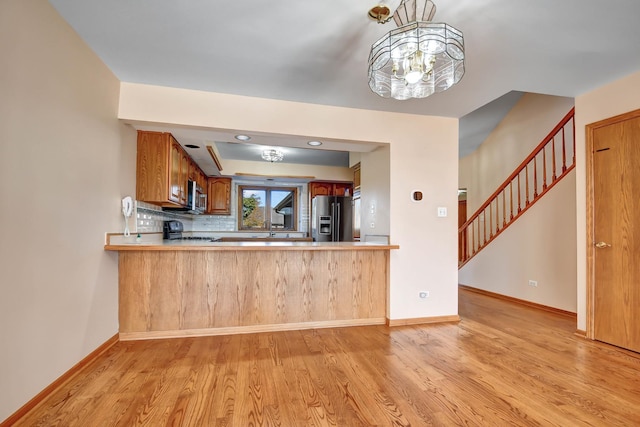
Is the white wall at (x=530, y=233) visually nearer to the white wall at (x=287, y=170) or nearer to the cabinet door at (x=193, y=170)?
the white wall at (x=287, y=170)

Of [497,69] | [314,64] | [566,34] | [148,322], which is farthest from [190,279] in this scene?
[566,34]

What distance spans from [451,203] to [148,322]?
333 centimetres

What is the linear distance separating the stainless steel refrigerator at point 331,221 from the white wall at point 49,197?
3.98m

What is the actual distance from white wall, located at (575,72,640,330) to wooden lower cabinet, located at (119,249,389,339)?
182 cm

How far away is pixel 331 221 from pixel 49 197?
15.3ft

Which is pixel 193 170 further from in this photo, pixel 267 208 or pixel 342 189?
pixel 342 189

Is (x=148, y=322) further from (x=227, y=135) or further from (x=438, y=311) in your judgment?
(x=438, y=311)

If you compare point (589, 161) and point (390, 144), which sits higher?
point (390, 144)

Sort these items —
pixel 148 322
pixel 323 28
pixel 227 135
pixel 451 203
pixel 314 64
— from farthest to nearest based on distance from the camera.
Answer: pixel 451 203, pixel 227 135, pixel 148 322, pixel 314 64, pixel 323 28

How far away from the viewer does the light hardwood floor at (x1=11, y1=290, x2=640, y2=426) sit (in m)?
1.65

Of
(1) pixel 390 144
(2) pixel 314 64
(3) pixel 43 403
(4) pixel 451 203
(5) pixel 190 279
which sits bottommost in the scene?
(3) pixel 43 403

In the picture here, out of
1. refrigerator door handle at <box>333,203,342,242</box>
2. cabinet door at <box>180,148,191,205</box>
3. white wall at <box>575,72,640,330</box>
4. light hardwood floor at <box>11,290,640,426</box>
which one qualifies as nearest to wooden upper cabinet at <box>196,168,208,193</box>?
cabinet door at <box>180,148,191,205</box>

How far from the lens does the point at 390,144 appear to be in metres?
3.29

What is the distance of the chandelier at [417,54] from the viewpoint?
5.11ft
